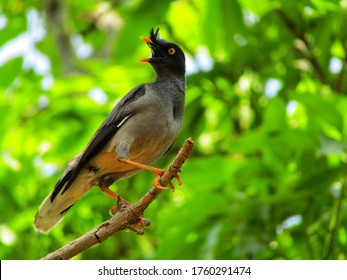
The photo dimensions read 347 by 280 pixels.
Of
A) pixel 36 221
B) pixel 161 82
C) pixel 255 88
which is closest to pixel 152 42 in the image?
pixel 161 82

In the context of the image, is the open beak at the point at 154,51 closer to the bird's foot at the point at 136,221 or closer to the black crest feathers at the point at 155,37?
the black crest feathers at the point at 155,37

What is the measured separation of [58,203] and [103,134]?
0.53 meters

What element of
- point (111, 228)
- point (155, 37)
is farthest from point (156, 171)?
point (155, 37)

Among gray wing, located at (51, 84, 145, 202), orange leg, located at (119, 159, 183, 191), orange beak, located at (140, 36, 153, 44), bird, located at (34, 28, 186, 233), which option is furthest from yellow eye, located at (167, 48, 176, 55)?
orange leg, located at (119, 159, 183, 191)

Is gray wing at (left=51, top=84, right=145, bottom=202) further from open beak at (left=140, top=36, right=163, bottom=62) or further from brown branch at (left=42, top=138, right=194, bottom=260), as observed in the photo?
brown branch at (left=42, top=138, right=194, bottom=260)

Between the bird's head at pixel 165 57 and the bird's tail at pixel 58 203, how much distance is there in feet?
2.63

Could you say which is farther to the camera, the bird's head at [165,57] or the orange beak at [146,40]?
the bird's head at [165,57]

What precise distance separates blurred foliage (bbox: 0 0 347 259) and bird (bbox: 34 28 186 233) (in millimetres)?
479

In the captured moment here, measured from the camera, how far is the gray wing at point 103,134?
387 cm

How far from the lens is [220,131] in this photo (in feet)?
21.9

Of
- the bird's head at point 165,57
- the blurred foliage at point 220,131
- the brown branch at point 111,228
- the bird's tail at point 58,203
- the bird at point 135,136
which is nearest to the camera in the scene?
the brown branch at point 111,228

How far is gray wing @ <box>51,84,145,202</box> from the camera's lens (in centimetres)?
387

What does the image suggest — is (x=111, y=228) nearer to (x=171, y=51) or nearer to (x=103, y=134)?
(x=103, y=134)

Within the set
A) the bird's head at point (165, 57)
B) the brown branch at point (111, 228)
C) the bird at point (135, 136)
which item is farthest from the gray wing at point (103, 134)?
the brown branch at point (111, 228)
